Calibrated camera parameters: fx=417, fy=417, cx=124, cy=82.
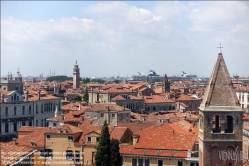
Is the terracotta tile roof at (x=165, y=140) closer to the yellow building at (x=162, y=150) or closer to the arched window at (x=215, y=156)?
the yellow building at (x=162, y=150)

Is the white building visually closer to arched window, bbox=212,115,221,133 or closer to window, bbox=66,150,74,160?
window, bbox=66,150,74,160

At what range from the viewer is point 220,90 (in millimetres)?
19062

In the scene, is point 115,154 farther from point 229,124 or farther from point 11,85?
point 11,85

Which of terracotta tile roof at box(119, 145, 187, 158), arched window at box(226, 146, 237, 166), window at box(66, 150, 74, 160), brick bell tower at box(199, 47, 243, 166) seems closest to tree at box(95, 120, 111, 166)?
terracotta tile roof at box(119, 145, 187, 158)

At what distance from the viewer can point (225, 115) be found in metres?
18.8

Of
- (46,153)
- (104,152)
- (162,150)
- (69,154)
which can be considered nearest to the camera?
(104,152)

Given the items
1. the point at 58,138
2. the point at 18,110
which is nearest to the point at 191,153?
the point at 58,138

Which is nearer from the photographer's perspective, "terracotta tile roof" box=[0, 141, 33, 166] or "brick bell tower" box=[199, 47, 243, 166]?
"terracotta tile roof" box=[0, 141, 33, 166]

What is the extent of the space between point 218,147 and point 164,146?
517 cm

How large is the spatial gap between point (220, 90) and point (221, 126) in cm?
164

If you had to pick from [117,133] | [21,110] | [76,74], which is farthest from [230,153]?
[76,74]

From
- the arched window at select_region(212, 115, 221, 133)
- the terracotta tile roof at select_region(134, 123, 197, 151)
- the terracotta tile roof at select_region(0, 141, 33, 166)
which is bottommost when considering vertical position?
the terracotta tile roof at select_region(134, 123, 197, 151)

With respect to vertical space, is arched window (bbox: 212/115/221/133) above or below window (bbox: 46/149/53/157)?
above

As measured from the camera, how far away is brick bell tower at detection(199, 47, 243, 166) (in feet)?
61.2
